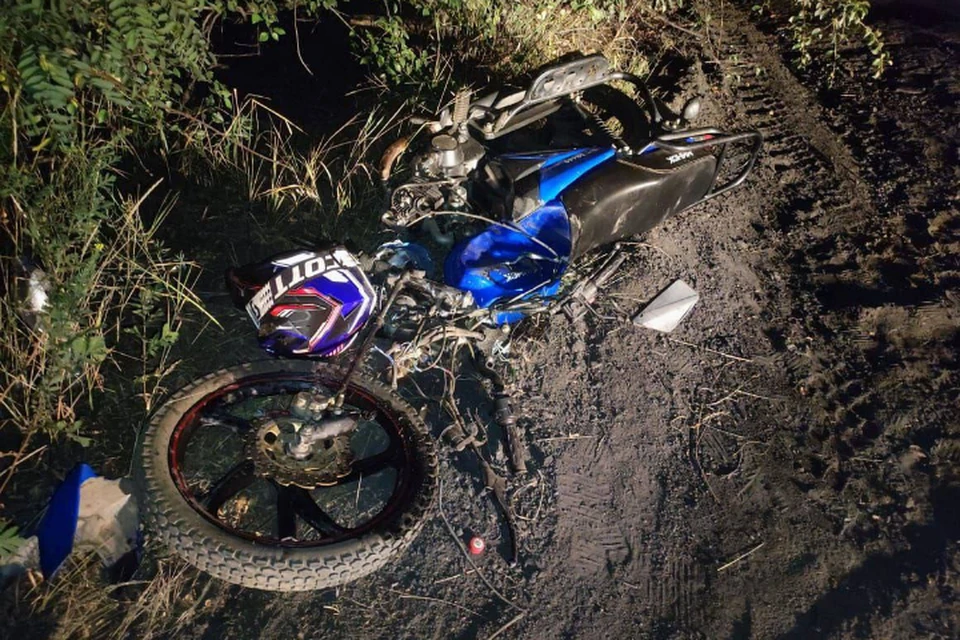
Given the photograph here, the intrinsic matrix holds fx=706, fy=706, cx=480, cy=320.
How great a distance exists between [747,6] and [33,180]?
21.0 ft

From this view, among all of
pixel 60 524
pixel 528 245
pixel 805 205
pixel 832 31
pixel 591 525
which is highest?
pixel 832 31

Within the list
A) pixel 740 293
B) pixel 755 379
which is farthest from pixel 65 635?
pixel 740 293

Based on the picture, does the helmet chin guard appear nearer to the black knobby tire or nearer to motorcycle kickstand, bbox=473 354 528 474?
the black knobby tire

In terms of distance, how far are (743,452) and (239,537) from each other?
2.56m

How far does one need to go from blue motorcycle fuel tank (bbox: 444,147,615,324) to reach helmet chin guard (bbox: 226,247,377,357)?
663 mm

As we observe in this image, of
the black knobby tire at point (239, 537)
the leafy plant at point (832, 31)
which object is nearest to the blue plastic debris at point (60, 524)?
the black knobby tire at point (239, 537)

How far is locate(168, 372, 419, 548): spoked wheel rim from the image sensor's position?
2971 millimetres

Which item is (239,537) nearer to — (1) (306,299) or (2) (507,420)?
(1) (306,299)

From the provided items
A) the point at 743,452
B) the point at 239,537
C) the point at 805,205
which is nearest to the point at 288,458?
the point at 239,537

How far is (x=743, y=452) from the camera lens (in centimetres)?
377

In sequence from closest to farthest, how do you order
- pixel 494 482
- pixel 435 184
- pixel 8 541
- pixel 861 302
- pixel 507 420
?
pixel 8 541, pixel 494 482, pixel 507 420, pixel 435 184, pixel 861 302

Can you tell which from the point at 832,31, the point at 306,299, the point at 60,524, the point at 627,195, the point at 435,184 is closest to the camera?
the point at 60,524

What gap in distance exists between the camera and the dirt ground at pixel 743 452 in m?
3.14

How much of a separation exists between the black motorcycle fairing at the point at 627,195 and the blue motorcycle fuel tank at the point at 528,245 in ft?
0.23
